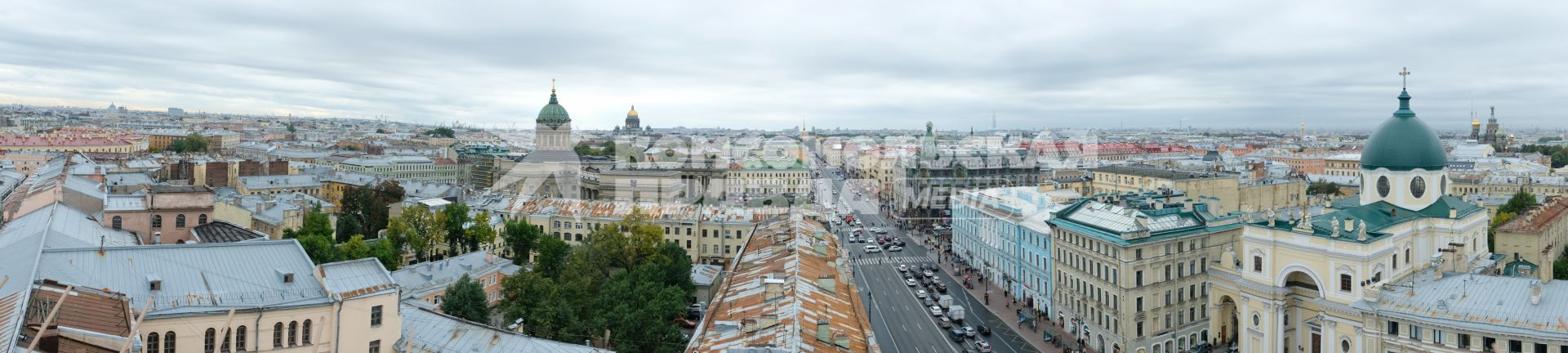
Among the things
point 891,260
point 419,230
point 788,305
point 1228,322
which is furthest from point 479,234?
point 1228,322

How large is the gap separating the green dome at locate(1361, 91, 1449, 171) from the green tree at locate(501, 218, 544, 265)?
5224cm

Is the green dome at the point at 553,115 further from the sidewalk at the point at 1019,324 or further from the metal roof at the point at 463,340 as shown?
the metal roof at the point at 463,340

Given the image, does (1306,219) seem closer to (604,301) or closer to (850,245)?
(604,301)

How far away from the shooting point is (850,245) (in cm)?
7931

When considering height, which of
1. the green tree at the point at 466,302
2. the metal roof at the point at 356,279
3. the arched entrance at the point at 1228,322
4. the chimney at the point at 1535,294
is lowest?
the arched entrance at the point at 1228,322

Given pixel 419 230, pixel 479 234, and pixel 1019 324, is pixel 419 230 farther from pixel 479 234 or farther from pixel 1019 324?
pixel 1019 324

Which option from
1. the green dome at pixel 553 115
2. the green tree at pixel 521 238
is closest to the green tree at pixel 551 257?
the green tree at pixel 521 238

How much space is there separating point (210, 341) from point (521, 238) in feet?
125

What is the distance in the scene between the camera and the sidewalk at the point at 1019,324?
46344mm

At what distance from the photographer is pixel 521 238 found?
205 feet

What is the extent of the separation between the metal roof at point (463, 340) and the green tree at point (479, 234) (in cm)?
3070

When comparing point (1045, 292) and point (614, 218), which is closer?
point (1045, 292)

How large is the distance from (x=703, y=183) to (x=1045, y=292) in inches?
2753

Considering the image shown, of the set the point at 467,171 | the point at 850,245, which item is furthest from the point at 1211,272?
the point at 467,171
